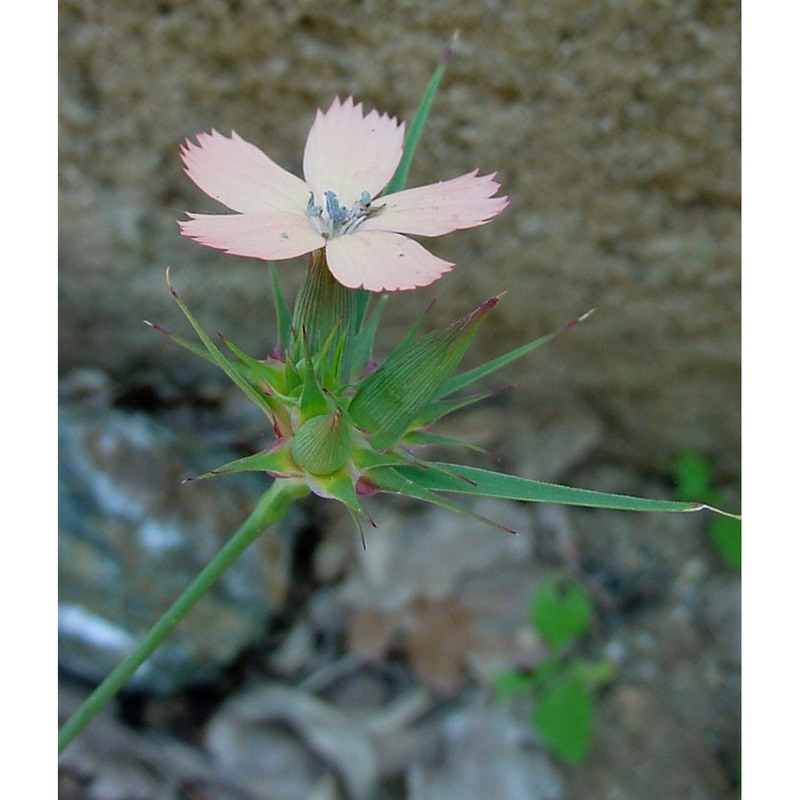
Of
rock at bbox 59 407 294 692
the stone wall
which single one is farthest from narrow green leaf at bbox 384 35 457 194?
rock at bbox 59 407 294 692

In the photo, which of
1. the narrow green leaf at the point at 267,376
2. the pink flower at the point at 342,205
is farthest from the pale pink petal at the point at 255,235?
the narrow green leaf at the point at 267,376

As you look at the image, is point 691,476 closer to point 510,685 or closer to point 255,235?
point 510,685

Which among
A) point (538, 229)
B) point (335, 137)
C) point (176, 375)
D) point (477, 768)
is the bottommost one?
point (477, 768)

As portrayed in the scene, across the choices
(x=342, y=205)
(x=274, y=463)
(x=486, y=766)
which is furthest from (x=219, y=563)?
(x=486, y=766)

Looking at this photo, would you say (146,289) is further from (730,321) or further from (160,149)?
(730,321)

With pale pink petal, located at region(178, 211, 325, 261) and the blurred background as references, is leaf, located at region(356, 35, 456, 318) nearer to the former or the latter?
pale pink petal, located at region(178, 211, 325, 261)

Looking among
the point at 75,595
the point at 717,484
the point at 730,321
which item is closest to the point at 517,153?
the point at 730,321
